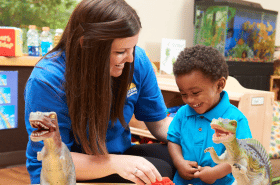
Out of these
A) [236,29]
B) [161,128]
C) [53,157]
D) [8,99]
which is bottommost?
[8,99]

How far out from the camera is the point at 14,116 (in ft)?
8.73

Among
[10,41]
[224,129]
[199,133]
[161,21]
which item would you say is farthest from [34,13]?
[224,129]

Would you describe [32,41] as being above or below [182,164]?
above

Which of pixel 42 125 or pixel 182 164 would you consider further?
pixel 182 164

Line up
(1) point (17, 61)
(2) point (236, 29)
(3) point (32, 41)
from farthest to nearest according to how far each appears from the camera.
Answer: (2) point (236, 29) < (3) point (32, 41) < (1) point (17, 61)

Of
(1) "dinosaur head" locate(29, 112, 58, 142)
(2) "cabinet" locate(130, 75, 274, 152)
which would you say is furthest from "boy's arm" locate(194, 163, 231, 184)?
→ (2) "cabinet" locate(130, 75, 274, 152)

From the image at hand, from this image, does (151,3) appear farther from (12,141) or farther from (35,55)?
(12,141)

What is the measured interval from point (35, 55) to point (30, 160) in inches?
74.5

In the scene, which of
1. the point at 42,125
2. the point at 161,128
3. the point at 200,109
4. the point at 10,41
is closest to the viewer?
the point at 42,125

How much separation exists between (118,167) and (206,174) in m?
0.31

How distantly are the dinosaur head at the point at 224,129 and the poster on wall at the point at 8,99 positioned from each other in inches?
94.0

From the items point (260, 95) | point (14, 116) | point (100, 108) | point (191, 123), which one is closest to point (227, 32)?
point (260, 95)

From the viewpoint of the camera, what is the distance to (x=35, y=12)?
2768 mm

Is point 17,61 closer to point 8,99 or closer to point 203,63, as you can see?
point 8,99
